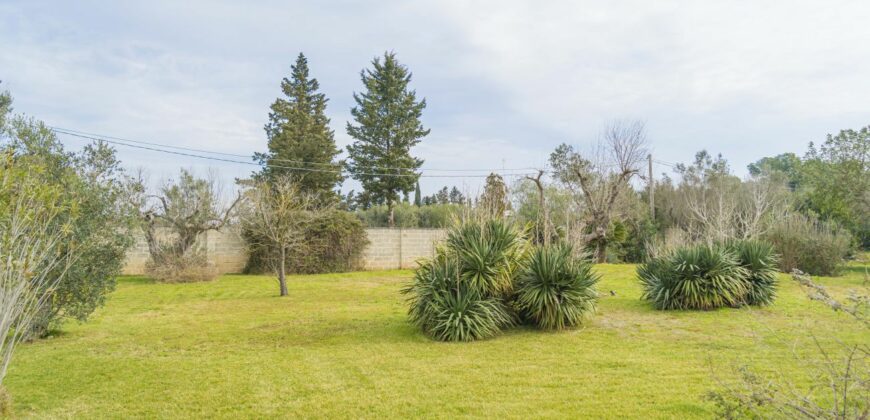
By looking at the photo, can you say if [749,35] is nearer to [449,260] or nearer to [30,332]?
[449,260]

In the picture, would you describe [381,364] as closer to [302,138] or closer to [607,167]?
[607,167]

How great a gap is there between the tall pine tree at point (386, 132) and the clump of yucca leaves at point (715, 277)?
20.1 metres

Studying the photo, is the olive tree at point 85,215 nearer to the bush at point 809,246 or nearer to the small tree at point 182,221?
the small tree at point 182,221

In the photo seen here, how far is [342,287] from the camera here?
49.4 ft

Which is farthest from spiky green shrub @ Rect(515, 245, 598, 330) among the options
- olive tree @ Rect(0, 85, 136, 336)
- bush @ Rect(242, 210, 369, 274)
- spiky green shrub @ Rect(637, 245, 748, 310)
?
bush @ Rect(242, 210, 369, 274)

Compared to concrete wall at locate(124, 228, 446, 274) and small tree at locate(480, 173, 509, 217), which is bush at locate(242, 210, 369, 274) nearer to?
concrete wall at locate(124, 228, 446, 274)

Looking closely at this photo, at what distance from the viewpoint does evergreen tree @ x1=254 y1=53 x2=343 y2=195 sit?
26297 mm

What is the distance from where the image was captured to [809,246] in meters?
17.9

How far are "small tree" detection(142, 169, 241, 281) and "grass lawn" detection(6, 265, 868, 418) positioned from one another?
631 centimetres

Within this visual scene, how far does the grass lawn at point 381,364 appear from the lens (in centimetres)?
456

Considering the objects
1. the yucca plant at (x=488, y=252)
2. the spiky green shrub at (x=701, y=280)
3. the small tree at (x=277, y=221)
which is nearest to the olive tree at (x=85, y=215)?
the small tree at (x=277, y=221)

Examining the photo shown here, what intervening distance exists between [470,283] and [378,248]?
14.2m

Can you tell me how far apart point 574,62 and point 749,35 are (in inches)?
160

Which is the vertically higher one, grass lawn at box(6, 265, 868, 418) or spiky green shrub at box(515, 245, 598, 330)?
spiky green shrub at box(515, 245, 598, 330)
